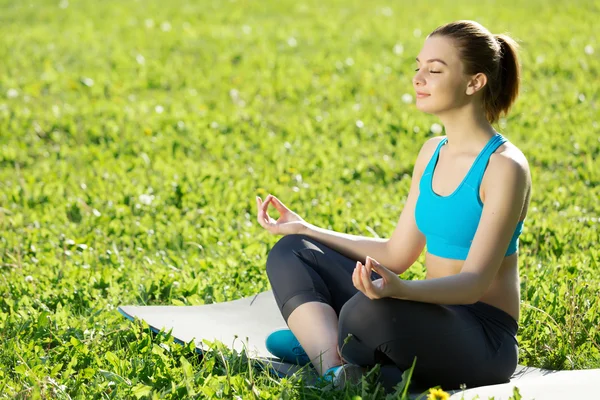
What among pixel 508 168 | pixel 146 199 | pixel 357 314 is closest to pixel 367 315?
pixel 357 314

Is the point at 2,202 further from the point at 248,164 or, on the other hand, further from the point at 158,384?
the point at 158,384

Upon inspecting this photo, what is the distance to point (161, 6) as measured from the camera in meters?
10.4

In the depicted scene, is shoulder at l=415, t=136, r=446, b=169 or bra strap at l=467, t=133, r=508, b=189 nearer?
bra strap at l=467, t=133, r=508, b=189

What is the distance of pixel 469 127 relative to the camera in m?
2.81

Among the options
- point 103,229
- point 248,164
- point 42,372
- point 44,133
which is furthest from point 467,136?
point 44,133

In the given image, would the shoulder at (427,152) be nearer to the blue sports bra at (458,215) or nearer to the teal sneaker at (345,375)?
the blue sports bra at (458,215)

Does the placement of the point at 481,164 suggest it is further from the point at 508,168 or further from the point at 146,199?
the point at 146,199

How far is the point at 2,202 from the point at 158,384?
283 cm

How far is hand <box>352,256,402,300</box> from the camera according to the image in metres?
2.35

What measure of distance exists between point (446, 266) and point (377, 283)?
0.45m

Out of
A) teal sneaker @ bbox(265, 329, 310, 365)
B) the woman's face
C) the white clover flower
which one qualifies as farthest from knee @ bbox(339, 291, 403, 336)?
the white clover flower

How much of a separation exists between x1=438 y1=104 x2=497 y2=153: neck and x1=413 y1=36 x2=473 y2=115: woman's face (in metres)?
0.03

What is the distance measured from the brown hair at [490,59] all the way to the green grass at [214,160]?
86 cm

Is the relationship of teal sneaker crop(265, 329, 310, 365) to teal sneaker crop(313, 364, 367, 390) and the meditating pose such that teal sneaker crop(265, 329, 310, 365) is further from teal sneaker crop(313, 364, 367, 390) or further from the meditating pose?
teal sneaker crop(313, 364, 367, 390)
